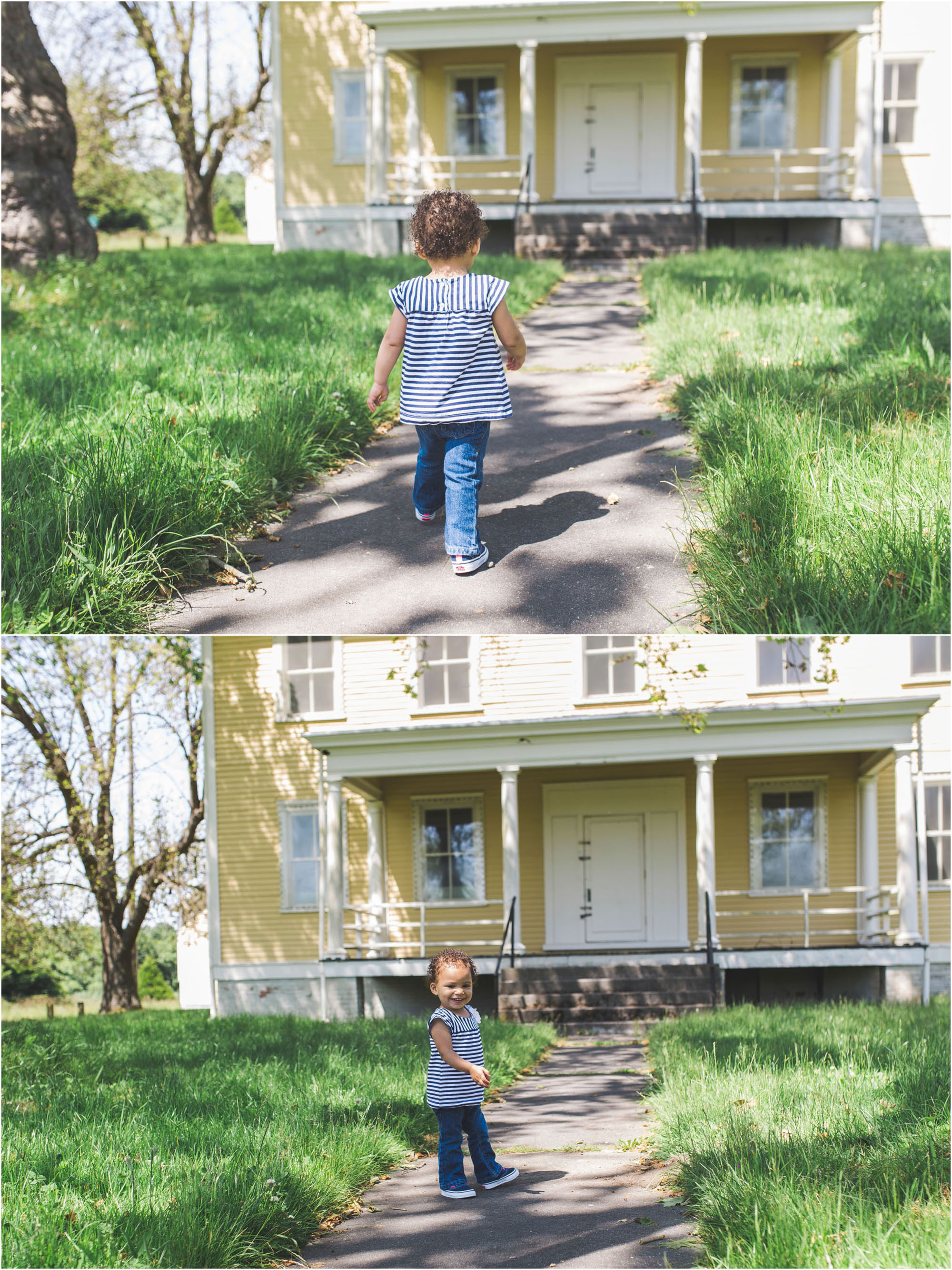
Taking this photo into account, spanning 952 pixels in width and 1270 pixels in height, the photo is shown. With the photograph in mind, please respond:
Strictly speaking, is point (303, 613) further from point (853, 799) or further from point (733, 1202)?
point (853, 799)

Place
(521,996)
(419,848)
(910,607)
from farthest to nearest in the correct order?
1. (419,848)
2. (521,996)
3. (910,607)

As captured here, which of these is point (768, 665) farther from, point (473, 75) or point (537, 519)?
point (473, 75)

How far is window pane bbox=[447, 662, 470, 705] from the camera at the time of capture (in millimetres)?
13727

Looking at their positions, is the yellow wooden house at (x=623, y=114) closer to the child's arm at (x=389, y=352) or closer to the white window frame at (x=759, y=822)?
the white window frame at (x=759, y=822)

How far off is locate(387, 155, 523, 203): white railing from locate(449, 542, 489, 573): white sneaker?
1246cm

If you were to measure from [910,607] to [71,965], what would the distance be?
1977 cm

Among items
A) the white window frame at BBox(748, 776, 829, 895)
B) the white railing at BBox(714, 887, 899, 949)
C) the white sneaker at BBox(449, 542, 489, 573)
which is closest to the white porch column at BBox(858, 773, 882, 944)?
the white railing at BBox(714, 887, 899, 949)

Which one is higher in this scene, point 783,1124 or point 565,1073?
point 783,1124

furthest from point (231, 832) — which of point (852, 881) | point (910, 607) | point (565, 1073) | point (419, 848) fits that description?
point (910, 607)

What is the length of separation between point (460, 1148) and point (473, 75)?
61.6ft

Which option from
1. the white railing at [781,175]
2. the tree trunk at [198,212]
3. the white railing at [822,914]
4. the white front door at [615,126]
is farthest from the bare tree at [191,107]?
the white railing at [822,914]

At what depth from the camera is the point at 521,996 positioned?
37.3 feet

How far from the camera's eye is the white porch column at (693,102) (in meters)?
16.7

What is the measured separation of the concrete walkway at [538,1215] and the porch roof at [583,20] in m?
15.4
